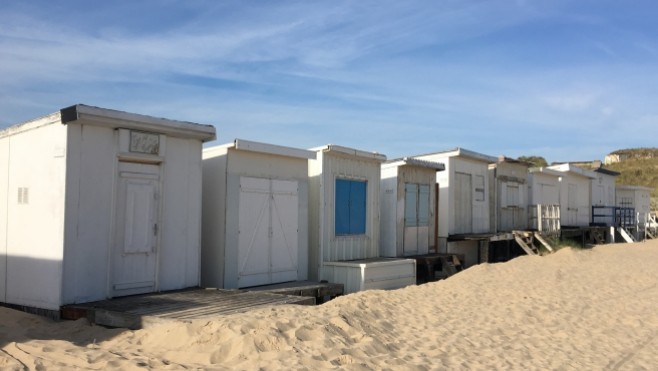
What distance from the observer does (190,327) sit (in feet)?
20.0

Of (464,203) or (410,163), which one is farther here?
(464,203)

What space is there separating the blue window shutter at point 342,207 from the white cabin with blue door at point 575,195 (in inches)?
585

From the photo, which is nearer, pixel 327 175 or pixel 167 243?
pixel 167 243

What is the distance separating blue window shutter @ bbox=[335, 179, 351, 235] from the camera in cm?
1257

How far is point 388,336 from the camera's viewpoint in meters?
7.14

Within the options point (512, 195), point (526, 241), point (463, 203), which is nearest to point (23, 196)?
point (463, 203)

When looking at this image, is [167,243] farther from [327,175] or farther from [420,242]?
[420,242]

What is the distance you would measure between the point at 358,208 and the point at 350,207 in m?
0.31

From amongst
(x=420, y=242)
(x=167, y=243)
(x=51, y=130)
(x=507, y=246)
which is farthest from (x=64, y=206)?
(x=507, y=246)

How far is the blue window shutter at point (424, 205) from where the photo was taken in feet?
50.3

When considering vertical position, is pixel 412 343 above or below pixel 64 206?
below

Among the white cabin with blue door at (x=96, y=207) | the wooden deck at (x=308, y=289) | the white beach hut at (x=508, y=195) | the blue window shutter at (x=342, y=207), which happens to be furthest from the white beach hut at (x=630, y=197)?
the white cabin with blue door at (x=96, y=207)

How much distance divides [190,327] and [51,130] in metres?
3.85

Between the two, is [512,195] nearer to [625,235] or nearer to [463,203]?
[463,203]
